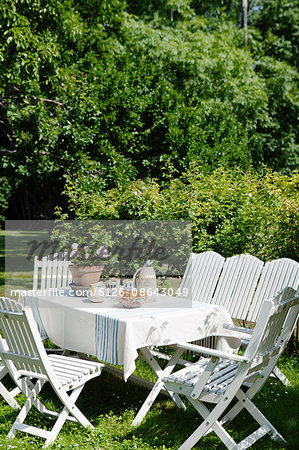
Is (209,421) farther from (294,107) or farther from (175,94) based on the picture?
(294,107)

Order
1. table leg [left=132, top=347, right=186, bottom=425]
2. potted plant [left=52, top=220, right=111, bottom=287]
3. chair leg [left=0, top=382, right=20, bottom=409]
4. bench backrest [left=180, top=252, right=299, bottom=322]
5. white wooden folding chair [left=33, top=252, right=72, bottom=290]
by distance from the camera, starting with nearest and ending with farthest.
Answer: table leg [left=132, top=347, right=186, bottom=425], chair leg [left=0, top=382, right=20, bottom=409], bench backrest [left=180, top=252, right=299, bottom=322], white wooden folding chair [left=33, top=252, right=72, bottom=290], potted plant [left=52, top=220, right=111, bottom=287]

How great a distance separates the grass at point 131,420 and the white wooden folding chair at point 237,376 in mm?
224

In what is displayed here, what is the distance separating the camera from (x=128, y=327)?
377cm

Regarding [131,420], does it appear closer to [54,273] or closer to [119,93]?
[54,273]

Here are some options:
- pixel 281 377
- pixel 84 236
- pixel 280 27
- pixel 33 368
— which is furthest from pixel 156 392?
pixel 280 27

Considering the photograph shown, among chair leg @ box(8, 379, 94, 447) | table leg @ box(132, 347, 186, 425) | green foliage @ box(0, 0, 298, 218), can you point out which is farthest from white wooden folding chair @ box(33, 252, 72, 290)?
green foliage @ box(0, 0, 298, 218)

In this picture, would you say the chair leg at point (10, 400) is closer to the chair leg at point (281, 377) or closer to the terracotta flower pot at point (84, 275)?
the terracotta flower pot at point (84, 275)

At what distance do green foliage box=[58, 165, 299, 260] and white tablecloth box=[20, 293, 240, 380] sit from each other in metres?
1.82

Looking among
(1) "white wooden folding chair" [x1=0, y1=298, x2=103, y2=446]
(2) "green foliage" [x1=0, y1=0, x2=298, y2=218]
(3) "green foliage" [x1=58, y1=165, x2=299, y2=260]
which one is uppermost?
(2) "green foliage" [x1=0, y1=0, x2=298, y2=218]

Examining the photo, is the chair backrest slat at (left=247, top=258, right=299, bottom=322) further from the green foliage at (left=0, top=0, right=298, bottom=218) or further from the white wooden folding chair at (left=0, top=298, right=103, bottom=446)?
the green foliage at (left=0, top=0, right=298, bottom=218)

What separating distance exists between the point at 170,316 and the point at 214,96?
11.2 metres

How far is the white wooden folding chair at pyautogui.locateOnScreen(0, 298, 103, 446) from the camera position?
351 cm

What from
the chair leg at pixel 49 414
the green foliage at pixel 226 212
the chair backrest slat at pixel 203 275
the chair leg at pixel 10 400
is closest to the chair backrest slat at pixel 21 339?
the chair leg at pixel 49 414

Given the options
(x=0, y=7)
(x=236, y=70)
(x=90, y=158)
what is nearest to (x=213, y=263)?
(x=0, y=7)
